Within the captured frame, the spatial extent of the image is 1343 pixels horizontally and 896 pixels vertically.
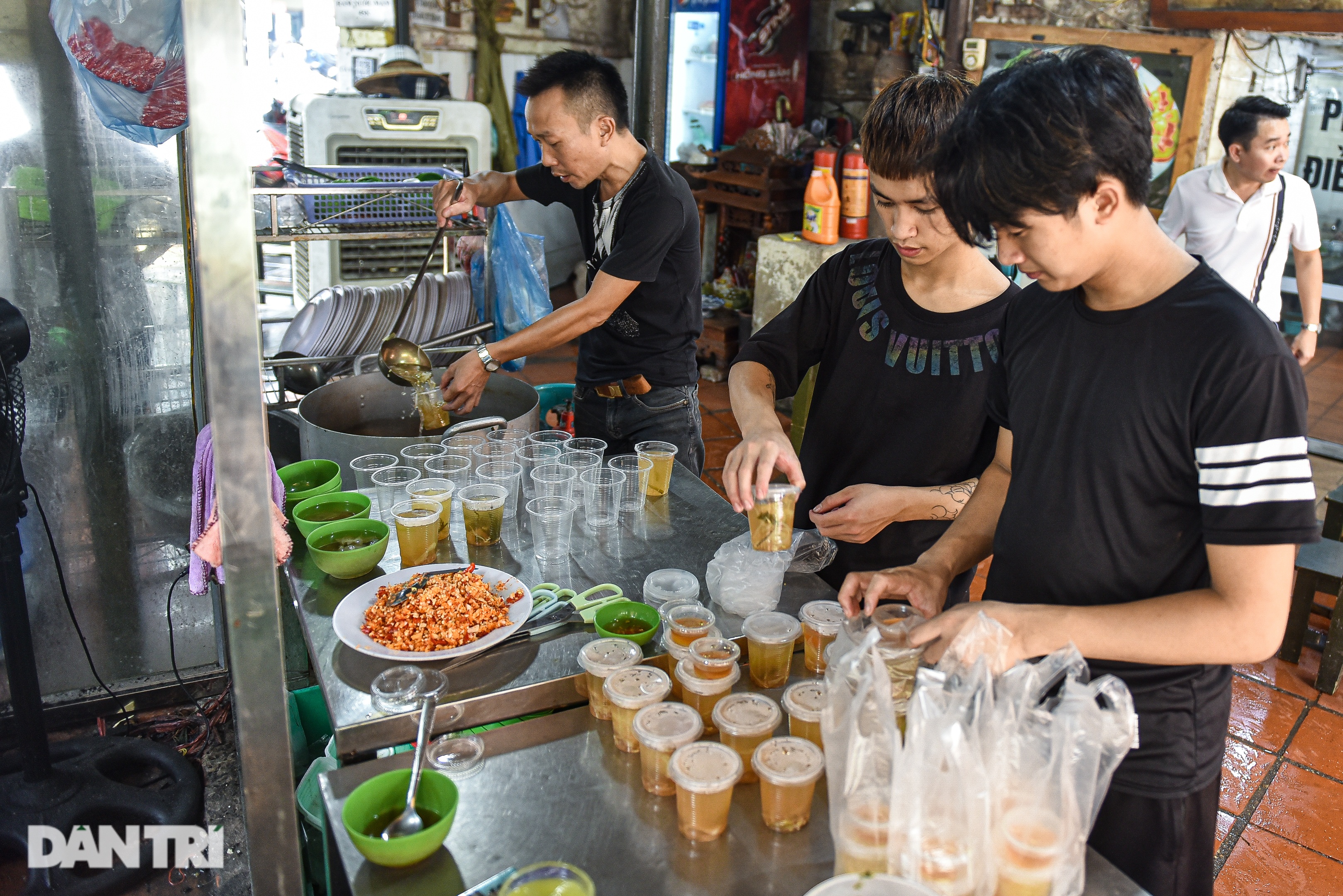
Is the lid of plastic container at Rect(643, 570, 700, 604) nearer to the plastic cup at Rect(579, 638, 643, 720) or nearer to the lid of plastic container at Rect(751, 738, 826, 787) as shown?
the plastic cup at Rect(579, 638, 643, 720)

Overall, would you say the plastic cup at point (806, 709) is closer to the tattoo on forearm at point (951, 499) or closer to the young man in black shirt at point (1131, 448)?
the young man in black shirt at point (1131, 448)

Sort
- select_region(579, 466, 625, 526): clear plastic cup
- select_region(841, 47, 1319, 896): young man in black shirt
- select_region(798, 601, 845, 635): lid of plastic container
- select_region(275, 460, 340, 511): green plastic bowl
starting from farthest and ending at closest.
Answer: select_region(275, 460, 340, 511): green plastic bowl → select_region(579, 466, 625, 526): clear plastic cup → select_region(798, 601, 845, 635): lid of plastic container → select_region(841, 47, 1319, 896): young man in black shirt

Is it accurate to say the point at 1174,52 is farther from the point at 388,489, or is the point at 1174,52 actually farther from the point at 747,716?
the point at 747,716

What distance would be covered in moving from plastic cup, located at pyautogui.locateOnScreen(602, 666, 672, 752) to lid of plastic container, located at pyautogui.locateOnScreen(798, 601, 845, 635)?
→ 0.32 m

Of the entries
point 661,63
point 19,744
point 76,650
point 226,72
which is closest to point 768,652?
point 226,72

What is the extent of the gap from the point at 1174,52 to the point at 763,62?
12.4ft

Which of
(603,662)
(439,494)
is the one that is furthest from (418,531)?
(603,662)

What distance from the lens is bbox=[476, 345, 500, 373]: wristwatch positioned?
9.61 feet

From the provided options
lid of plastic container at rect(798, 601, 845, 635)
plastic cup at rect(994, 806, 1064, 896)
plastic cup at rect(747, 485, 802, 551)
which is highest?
plastic cup at rect(747, 485, 802, 551)

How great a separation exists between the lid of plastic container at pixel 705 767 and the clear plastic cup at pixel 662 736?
0.02 metres

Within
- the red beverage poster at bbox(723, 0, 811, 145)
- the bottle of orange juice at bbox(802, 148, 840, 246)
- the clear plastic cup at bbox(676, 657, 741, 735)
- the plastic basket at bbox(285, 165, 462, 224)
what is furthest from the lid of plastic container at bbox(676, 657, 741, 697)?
the red beverage poster at bbox(723, 0, 811, 145)

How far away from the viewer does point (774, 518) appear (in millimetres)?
1855

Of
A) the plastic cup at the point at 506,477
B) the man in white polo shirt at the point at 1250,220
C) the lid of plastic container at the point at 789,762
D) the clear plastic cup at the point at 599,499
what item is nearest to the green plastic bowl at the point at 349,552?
the plastic cup at the point at 506,477

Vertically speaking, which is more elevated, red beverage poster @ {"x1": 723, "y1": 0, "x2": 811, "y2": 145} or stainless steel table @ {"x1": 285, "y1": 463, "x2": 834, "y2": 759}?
red beverage poster @ {"x1": 723, "y1": 0, "x2": 811, "y2": 145}
